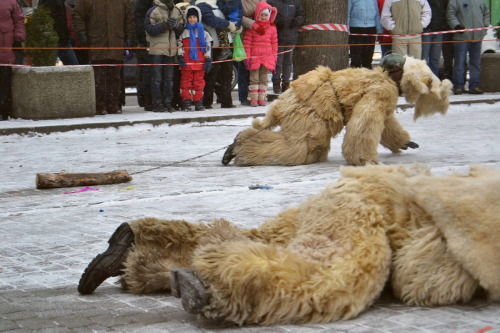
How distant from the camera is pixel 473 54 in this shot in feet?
61.5

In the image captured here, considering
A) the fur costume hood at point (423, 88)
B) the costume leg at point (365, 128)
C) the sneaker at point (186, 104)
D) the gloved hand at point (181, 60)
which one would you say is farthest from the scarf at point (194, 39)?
the costume leg at point (365, 128)

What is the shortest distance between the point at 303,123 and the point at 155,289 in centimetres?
507

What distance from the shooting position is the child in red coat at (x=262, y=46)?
15.9 metres

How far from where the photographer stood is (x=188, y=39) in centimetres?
1527

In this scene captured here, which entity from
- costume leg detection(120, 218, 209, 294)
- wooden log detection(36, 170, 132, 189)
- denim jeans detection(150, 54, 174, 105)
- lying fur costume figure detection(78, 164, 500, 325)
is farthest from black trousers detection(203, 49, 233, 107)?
lying fur costume figure detection(78, 164, 500, 325)

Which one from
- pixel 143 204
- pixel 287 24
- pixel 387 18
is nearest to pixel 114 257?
pixel 143 204

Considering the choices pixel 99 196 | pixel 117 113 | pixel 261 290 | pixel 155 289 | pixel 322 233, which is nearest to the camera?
pixel 261 290

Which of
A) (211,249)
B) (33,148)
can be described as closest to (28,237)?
(211,249)

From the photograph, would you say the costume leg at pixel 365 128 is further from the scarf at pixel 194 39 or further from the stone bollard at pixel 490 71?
the stone bollard at pixel 490 71

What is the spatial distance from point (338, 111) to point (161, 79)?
702 cm

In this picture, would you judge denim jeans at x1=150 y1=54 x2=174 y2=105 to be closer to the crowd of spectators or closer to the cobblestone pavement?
the crowd of spectators

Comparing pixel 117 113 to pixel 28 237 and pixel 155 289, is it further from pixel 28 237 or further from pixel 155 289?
pixel 155 289

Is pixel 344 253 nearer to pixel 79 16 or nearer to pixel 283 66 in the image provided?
pixel 79 16

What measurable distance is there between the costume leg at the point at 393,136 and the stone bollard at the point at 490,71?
1009 centimetres
